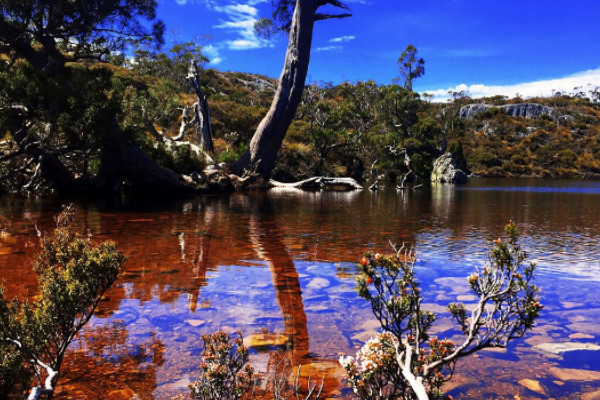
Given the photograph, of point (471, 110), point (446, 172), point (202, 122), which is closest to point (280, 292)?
point (202, 122)

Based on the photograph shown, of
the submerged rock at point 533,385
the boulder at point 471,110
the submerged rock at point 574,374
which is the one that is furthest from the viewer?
the boulder at point 471,110

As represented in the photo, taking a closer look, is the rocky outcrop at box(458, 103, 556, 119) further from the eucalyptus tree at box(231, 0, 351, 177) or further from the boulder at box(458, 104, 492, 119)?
the eucalyptus tree at box(231, 0, 351, 177)

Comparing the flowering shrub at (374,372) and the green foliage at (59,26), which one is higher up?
the green foliage at (59,26)

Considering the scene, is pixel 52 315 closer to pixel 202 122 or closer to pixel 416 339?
pixel 416 339

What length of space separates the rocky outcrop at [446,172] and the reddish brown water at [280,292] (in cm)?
3319

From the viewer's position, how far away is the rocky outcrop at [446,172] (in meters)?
45.1

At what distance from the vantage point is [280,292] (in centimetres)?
563

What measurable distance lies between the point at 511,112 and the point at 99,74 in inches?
3960

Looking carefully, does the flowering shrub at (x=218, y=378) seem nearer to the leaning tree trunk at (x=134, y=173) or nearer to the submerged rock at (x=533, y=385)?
the submerged rock at (x=533, y=385)

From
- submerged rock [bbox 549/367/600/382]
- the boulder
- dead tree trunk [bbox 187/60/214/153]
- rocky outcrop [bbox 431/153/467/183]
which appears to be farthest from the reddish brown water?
the boulder

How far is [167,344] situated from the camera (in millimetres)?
3924

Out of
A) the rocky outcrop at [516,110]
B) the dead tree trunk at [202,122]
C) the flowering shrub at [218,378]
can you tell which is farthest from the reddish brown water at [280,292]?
the rocky outcrop at [516,110]

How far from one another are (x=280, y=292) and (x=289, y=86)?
63.0 ft

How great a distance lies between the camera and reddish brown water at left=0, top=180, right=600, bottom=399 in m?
3.42
